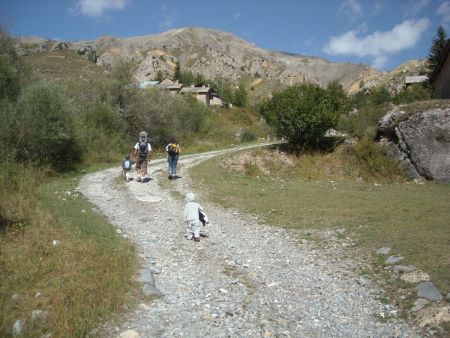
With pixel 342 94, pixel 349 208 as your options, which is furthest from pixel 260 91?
pixel 349 208

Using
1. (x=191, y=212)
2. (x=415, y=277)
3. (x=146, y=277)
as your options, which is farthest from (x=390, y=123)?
(x=146, y=277)

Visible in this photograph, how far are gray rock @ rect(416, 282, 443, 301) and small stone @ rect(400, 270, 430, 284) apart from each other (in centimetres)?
24

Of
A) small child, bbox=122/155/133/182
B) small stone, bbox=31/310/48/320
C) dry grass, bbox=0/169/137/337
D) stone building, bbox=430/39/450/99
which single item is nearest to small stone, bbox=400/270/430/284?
dry grass, bbox=0/169/137/337

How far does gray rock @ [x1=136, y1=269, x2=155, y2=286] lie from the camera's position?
691 cm

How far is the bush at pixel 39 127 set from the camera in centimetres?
1720

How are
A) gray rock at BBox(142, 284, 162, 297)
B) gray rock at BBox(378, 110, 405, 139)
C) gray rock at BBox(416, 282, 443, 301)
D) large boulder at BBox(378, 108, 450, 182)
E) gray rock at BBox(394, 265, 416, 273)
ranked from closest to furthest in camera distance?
gray rock at BBox(416, 282, 443, 301) < gray rock at BBox(142, 284, 162, 297) < gray rock at BBox(394, 265, 416, 273) < large boulder at BBox(378, 108, 450, 182) < gray rock at BBox(378, 110, 405, 139)

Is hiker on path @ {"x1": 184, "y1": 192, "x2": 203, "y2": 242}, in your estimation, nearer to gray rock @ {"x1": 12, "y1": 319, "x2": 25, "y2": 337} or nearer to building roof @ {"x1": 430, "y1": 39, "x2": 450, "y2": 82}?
gray rock @ {"x1": 12, "y1": 319, "x2": 25, "y2": 337}

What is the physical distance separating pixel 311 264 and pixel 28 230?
21.9 feet

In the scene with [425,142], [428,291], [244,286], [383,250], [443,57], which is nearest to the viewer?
[428,291]

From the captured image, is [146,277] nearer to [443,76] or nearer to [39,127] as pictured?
[39,127]

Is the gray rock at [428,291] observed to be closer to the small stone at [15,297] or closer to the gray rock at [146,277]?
the gray rock at [146,277]

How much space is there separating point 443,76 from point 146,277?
31.4 m

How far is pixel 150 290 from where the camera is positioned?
659cm

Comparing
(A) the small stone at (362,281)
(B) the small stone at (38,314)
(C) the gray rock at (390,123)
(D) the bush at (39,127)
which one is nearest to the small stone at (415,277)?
(A) the small stone at (362,281)
